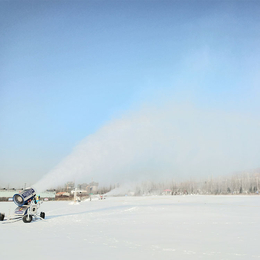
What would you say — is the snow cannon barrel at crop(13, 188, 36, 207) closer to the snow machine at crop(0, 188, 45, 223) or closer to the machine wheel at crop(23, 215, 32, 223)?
the snow machine at crop(0, 188, 45, 223)

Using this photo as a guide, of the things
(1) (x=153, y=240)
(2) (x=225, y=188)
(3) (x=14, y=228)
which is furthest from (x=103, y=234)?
(2) (x=225, y=188)

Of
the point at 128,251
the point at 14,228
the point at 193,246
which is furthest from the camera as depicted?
the point at 14,228

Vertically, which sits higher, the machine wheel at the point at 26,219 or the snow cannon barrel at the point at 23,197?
the snow cannon barrel at the point at 23,197

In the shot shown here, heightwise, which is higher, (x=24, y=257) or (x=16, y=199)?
(x=16, y=199)

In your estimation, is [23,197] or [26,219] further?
[23,197]

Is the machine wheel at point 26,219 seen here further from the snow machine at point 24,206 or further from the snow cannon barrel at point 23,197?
the snow cannon barrel at point 23,197

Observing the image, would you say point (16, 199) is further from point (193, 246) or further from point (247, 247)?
point (247, 247)

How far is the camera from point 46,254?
32.2 ft

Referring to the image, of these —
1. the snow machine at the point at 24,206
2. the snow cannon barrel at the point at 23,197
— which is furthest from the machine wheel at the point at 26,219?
the snow cannon barrel at the point at 23,197

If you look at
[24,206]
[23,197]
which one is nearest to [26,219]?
[24,206]

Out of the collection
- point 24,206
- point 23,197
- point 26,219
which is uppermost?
point 23,197

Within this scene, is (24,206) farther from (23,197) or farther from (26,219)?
(26,219)

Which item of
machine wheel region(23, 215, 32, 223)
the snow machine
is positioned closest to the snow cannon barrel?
the snow machine

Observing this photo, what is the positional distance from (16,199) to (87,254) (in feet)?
39.4
